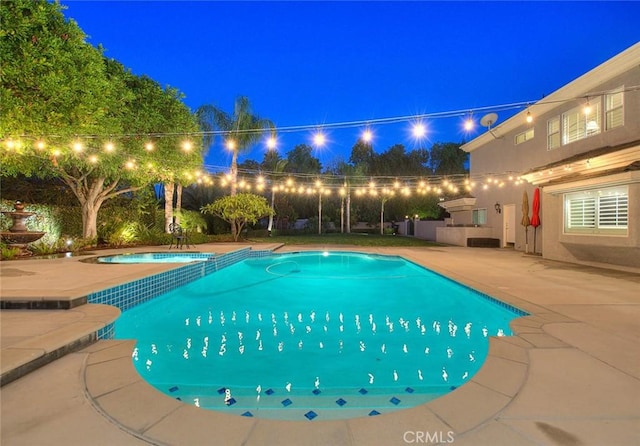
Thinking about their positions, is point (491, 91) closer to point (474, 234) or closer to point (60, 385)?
point (474, 234)

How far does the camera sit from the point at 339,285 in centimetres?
780

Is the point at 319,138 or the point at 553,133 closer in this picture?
the point at 319,138

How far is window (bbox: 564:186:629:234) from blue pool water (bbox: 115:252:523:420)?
4599 mm

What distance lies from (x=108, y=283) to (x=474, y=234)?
15.5m

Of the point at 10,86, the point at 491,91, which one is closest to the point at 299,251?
the point at 10,86

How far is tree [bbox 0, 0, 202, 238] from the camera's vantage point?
21.0 ft

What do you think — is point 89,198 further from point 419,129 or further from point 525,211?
point 525,211

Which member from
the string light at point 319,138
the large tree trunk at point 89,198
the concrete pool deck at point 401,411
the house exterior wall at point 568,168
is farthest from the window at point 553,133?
the large tree trunk at point 89,198

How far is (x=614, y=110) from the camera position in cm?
911

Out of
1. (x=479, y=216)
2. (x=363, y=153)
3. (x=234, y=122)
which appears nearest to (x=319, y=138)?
(x=234, y=122)

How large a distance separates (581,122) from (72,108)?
13909mm

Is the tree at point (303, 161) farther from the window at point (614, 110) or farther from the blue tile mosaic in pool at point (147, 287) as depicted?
the window at point (614, 110)

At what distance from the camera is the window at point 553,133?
11.6 meters

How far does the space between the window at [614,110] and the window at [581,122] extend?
0.30 meters
